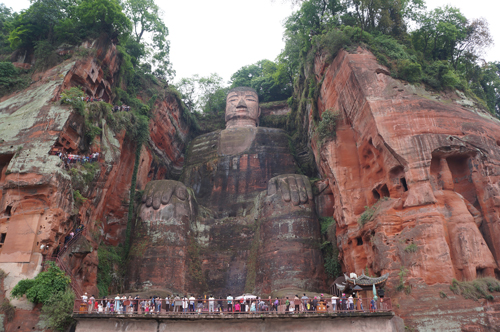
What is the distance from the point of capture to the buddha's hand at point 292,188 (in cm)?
→ 2567

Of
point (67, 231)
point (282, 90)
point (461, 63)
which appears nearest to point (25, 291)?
point (67, 231)

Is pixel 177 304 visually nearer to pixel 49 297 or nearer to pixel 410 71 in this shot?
pixel 49 297

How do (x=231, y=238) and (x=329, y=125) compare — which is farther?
(x=231, y=238)

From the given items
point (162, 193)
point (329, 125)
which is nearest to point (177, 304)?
point (162, 193)

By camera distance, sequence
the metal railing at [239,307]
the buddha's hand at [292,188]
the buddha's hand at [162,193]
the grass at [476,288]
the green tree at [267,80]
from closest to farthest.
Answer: the metal railing at [239,307]
the grass at [476,288]
the buddha's hand at [292,188]
the buddha's hand at [162,193]
the green tree at [267,80]

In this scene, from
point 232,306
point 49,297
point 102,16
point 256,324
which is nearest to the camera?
point 256,324

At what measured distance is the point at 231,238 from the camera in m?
26.4

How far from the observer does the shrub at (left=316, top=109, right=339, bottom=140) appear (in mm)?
24484

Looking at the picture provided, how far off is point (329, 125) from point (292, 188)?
468cm

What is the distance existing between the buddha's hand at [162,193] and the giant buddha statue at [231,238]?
64mm

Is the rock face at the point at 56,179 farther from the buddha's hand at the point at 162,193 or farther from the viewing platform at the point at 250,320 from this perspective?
the viewing platform at the point at 250,320

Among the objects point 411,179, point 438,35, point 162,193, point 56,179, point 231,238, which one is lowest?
point 231,238

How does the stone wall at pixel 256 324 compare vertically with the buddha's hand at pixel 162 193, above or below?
below

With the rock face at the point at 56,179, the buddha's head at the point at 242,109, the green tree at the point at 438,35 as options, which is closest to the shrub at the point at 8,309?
the rock face at the point at 56,179
